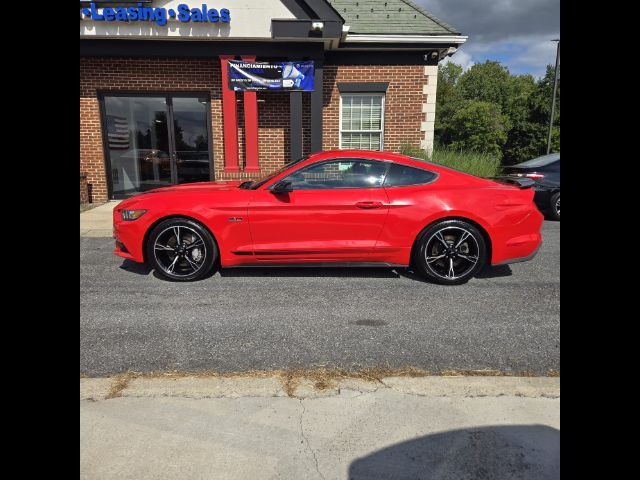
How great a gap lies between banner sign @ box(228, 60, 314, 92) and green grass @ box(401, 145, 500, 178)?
3.09m

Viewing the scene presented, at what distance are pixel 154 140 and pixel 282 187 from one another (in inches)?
312

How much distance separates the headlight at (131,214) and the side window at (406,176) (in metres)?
2.65

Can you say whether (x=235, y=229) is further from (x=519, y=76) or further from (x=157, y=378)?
(x=519, y=76)

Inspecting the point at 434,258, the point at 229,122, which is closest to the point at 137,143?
the point at 229,122

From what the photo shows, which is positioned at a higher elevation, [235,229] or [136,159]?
[136,159]

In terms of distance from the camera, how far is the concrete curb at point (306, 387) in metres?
2.46

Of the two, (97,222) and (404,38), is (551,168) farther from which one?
(97,222)

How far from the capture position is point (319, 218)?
176 inches

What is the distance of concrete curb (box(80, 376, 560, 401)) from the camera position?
2.46 metres

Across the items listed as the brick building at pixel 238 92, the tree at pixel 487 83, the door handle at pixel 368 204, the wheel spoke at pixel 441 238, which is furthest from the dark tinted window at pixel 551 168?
the tree at pixel 487 83

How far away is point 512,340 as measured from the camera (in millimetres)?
3266

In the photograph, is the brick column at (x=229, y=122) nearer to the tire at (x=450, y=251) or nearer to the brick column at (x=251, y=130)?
the brick column at (x=251, y=130)
